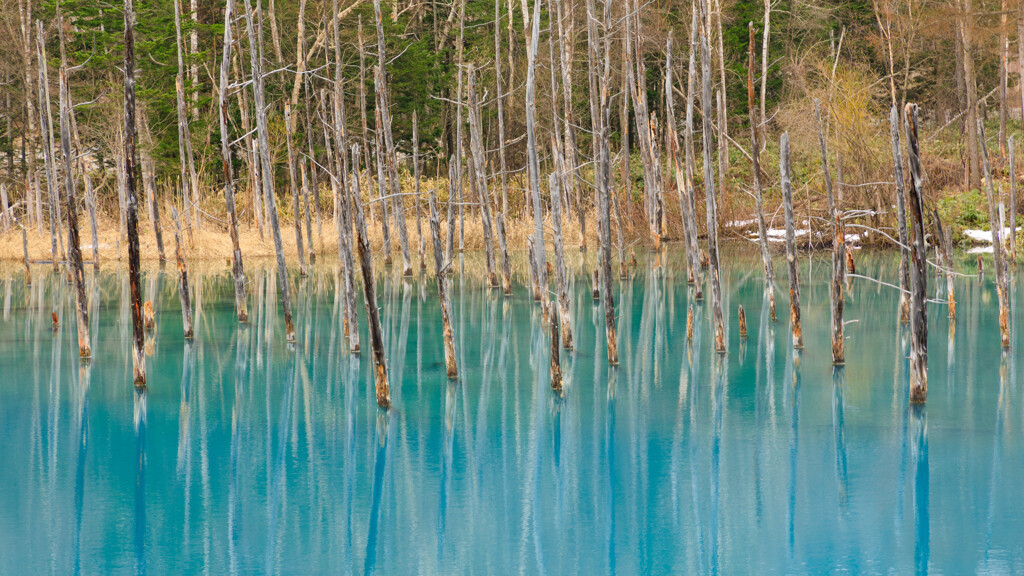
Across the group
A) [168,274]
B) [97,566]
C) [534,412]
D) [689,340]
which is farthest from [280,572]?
[168,274]

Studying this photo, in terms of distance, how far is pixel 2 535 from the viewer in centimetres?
688

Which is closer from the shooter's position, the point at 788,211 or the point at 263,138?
the point at 788,211

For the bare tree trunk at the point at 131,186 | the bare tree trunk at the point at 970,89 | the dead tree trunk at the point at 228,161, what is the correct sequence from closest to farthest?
the bare tree trunk at the point at 131,186 < the dead tree trunk at the point at 228,161 < the bare tree trunk at the point at 970,89

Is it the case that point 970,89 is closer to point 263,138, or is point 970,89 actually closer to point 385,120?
point 385,120

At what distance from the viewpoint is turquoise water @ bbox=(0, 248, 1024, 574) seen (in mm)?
6559

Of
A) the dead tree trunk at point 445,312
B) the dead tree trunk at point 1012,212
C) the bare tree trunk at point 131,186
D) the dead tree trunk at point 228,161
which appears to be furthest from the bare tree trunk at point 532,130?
the dead tree trunk at point 1012,212

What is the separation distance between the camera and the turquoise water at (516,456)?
21.5 ft

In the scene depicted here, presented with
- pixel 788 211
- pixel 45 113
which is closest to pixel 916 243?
pixel 788 211

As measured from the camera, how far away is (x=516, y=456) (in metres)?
8.76

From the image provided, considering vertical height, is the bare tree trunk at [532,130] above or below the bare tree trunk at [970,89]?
below

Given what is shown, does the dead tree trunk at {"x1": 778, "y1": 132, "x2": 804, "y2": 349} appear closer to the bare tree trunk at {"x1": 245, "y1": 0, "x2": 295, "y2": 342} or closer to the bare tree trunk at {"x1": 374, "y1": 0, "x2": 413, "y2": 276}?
the bare tree trunk at {"x1": 245, "y1": 0, "x2": 295, "y2": 342}

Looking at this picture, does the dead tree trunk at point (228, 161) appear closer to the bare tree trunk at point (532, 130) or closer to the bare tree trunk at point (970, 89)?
the bare tree trunk at point (532, 130)

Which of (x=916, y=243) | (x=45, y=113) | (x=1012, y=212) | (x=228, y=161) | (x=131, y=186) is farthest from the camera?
(x=45, y=113)

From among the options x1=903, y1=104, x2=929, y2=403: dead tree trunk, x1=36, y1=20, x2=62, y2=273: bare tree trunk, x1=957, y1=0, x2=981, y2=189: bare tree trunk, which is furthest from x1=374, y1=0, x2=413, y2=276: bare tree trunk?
x1=957, y1=0, x2=981, y2=189: bare tree trunk
